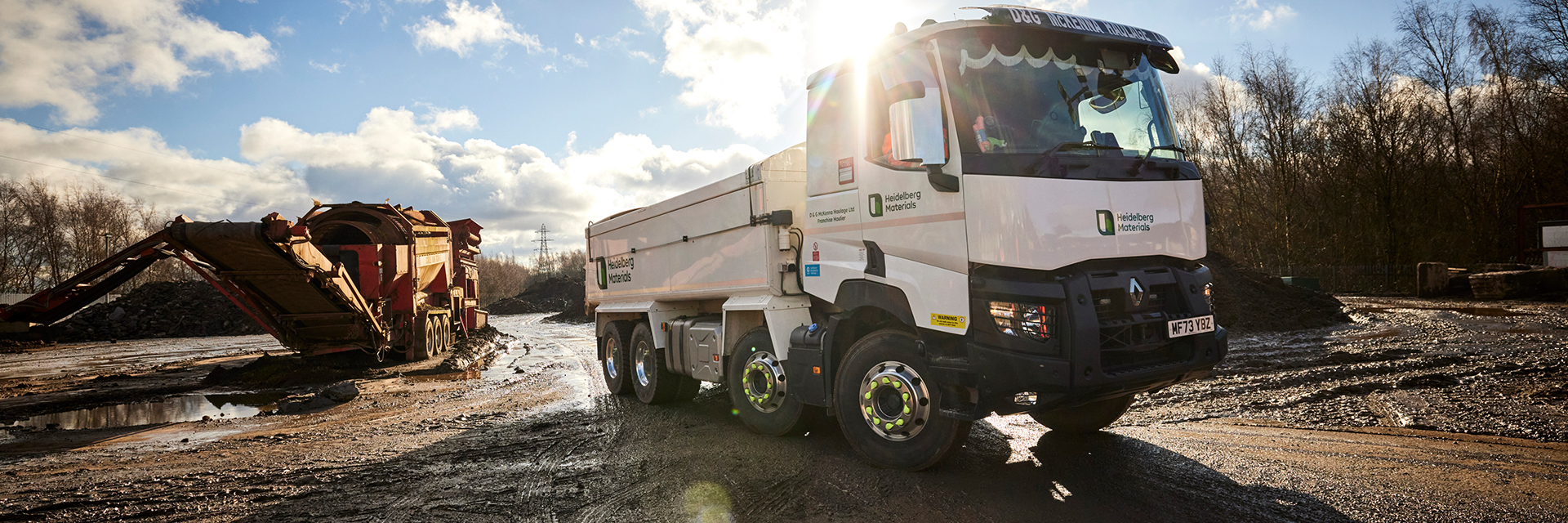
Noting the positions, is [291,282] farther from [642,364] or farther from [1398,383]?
[1398,383]

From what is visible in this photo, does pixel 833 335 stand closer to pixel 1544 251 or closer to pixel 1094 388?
pixel 1094 388

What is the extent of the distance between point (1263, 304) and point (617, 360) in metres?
13.9

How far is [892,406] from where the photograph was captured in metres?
4.72

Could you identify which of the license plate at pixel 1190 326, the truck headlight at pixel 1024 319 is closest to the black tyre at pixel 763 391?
the truck headlight at pixel 1024 319

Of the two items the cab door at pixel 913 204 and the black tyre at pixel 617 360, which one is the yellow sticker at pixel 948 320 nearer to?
the cab door at pixel 913 204

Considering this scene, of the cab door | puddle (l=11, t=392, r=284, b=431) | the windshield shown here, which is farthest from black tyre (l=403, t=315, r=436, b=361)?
the windshield

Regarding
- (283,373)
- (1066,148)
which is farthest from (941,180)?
(283,373)

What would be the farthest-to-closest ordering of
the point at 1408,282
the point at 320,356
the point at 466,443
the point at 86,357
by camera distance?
the point at 1408,282 < the point at 86,357 < the point at 320,356 < the point at 466,443

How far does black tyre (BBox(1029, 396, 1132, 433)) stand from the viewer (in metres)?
5.59

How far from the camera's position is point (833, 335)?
525 centimetres

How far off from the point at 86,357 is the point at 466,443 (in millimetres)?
19362

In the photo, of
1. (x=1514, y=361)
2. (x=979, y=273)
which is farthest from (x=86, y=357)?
(x=1514, y=361)

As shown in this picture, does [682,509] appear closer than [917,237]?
Yes

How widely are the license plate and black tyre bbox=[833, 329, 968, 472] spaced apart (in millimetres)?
1344
